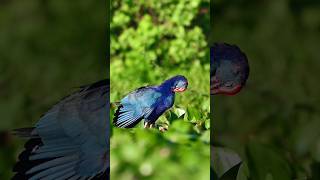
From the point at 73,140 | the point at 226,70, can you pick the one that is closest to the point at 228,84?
the point at 226,70

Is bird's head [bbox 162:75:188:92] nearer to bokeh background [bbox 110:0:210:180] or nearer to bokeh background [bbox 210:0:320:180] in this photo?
bokeh background [bbox 110:0:210:180]

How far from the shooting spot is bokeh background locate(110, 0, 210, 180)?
1.60 m

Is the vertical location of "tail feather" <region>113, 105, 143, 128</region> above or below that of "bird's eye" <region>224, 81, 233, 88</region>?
below

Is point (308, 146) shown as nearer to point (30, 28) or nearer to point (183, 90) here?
point (183, 90)

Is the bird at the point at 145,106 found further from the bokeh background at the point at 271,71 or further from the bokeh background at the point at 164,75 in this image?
the bokeh background at the point at 271,71

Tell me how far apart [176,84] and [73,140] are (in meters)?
0.30

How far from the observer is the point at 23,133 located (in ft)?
5.94

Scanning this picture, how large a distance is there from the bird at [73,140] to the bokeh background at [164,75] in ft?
0.15

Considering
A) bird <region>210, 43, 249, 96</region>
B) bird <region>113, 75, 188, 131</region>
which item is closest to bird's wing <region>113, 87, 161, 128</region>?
bird <region>113, 75, 188, 131</region>

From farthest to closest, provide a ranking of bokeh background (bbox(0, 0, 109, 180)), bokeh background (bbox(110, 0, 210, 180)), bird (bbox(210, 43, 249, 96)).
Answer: bokeh background (bbox(0, 0, 109, 180)) < bird (bbox(210, 43, 249, 96)) < bokeh background (bbox(110, 0, 210, 180))

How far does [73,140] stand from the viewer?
1706mm

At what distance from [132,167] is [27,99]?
538mm

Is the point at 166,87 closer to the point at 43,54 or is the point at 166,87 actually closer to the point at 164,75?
the point at 164,75

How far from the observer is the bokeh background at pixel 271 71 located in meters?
2.01
